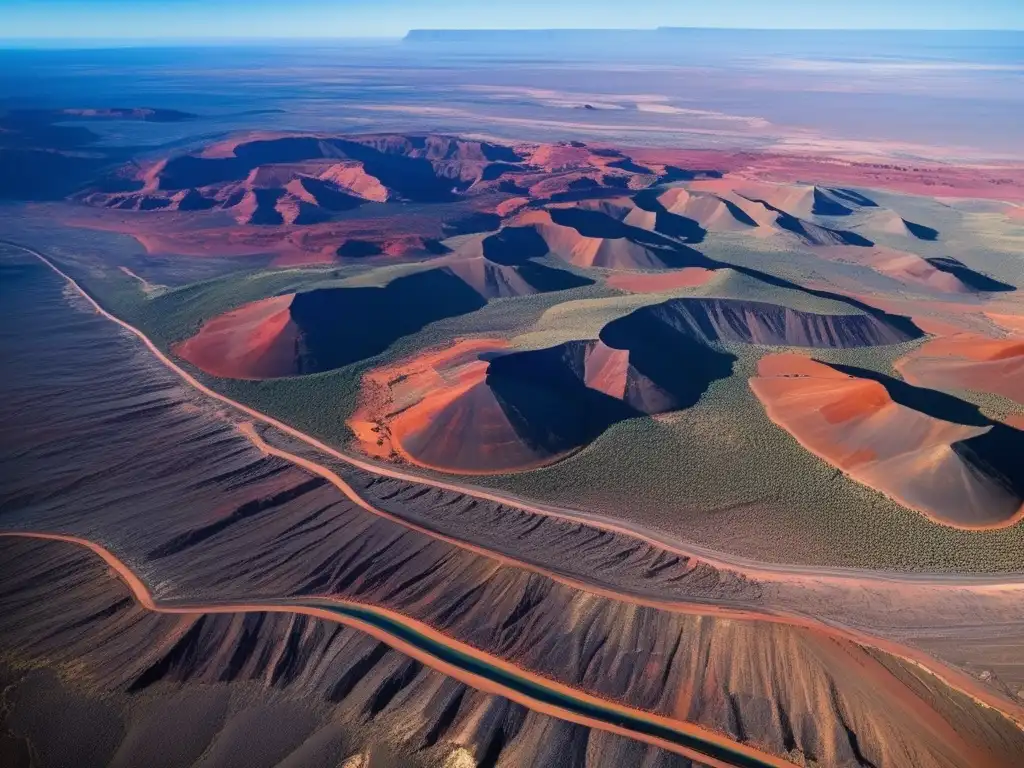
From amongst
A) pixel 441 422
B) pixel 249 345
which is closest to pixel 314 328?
pixel 249 345

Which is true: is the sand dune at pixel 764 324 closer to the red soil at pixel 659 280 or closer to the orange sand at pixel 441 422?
the red soil at pixel 659 280

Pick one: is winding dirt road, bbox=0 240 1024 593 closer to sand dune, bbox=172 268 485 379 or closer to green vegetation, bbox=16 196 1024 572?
green vegetation, bbox=16 196 1024 572

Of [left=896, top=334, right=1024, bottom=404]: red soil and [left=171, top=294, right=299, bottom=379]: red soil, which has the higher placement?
[left=896, top=334, right=1024, bottom=404]: red soil

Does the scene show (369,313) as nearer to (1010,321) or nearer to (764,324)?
(764,324)

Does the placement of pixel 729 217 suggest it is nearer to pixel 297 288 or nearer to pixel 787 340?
pixel 787 340

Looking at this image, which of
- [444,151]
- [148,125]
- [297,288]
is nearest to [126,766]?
[297,288]

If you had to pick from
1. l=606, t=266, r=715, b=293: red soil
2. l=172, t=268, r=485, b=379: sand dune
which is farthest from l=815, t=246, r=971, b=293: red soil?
l=172, t=268, r=485, b=379: sand dune
